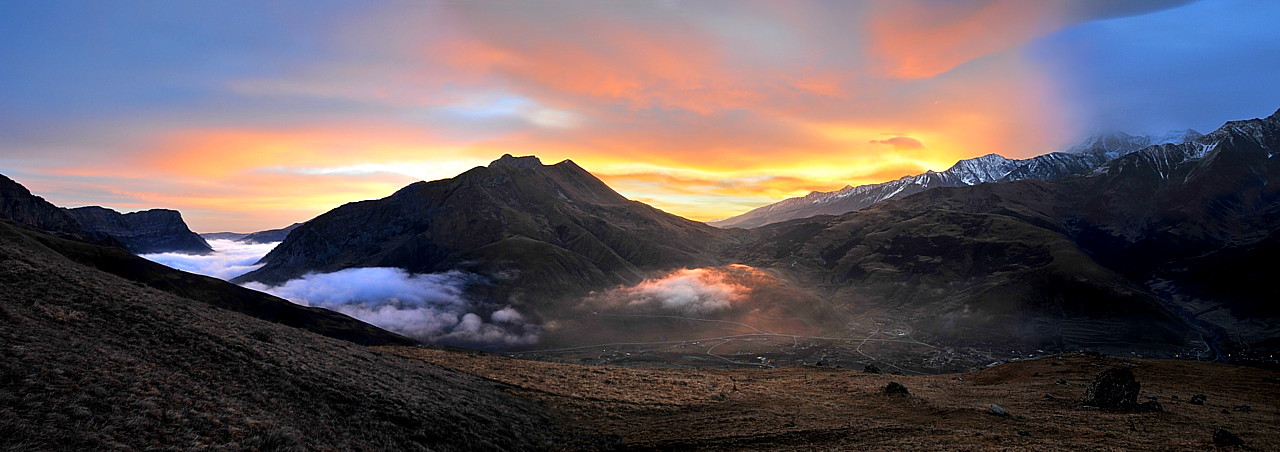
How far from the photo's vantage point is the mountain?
17.4 meters

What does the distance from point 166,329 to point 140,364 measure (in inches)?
238

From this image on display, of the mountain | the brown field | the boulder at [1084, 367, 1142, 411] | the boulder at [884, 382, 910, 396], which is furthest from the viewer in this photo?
the boulder at [884, 382, 910, 396]

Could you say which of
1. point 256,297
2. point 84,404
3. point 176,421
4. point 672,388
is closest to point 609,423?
point 672,388

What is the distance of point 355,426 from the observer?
24812mm

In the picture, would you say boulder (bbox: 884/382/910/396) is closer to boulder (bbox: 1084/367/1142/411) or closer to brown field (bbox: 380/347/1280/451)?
brown field (bbox: 380/347/1280/451)

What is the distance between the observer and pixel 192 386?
2208cm

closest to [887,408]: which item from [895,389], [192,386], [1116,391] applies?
[895,389]

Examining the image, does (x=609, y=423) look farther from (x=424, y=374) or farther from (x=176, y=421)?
(x=176, y=421)

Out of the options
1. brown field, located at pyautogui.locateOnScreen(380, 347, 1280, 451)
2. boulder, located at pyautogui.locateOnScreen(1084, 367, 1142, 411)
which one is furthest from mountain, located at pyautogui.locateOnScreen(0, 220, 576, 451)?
boulder, located at pyautogui.locateOnScreen(1084, 367, 1142, 411)

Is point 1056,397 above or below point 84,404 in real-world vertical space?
below

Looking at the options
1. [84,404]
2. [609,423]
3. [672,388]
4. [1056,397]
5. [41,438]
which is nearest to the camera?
[41,438]

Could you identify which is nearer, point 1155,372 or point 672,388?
point 672,388

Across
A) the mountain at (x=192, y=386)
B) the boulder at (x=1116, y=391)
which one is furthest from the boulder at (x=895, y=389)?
the mountain at (x=192, y=386)

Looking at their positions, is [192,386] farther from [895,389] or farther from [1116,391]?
[1116,391]
